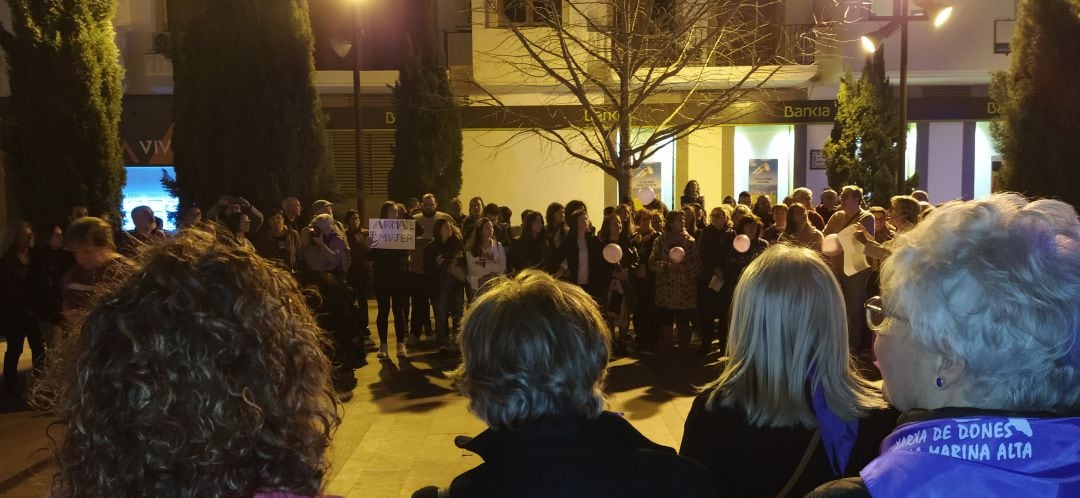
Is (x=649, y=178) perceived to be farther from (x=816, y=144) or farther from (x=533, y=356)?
(x=533, y=356)

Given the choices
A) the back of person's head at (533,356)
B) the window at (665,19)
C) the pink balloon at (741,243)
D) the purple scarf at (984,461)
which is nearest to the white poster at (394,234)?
the pink balloon at (741,243)

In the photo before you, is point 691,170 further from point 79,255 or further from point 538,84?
point 79,255

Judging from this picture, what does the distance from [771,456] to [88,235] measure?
213 inches

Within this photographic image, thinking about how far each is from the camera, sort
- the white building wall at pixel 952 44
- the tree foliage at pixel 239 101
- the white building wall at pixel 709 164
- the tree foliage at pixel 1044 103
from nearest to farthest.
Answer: the tree foliage at pixel 1044 103
the tree foliage at pixel 239 101
the white building wall at pixel 952 44
the white building wall at pixel 709 164

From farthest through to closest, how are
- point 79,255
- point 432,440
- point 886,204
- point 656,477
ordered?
point 886,204
point 432,440
point 79,255
point 656,477

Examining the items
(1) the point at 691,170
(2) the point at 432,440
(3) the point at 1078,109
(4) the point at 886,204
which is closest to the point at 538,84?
(1) the point at 691,170

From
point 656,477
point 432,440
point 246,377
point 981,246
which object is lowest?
point 432,440

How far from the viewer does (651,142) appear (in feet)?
40.9

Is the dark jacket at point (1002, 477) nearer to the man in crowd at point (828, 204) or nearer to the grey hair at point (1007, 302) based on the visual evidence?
the grey hair at point (1007, 302)

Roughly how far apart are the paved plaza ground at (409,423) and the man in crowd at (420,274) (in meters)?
0.80

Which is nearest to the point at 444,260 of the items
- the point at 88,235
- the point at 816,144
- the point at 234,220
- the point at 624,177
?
the point at 234,220

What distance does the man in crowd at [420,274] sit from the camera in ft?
36.2

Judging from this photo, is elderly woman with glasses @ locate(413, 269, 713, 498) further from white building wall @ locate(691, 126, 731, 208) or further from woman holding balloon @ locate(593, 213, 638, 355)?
white building wall @ locate(691, 126, 731, 208)

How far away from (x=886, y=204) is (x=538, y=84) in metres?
8.65
